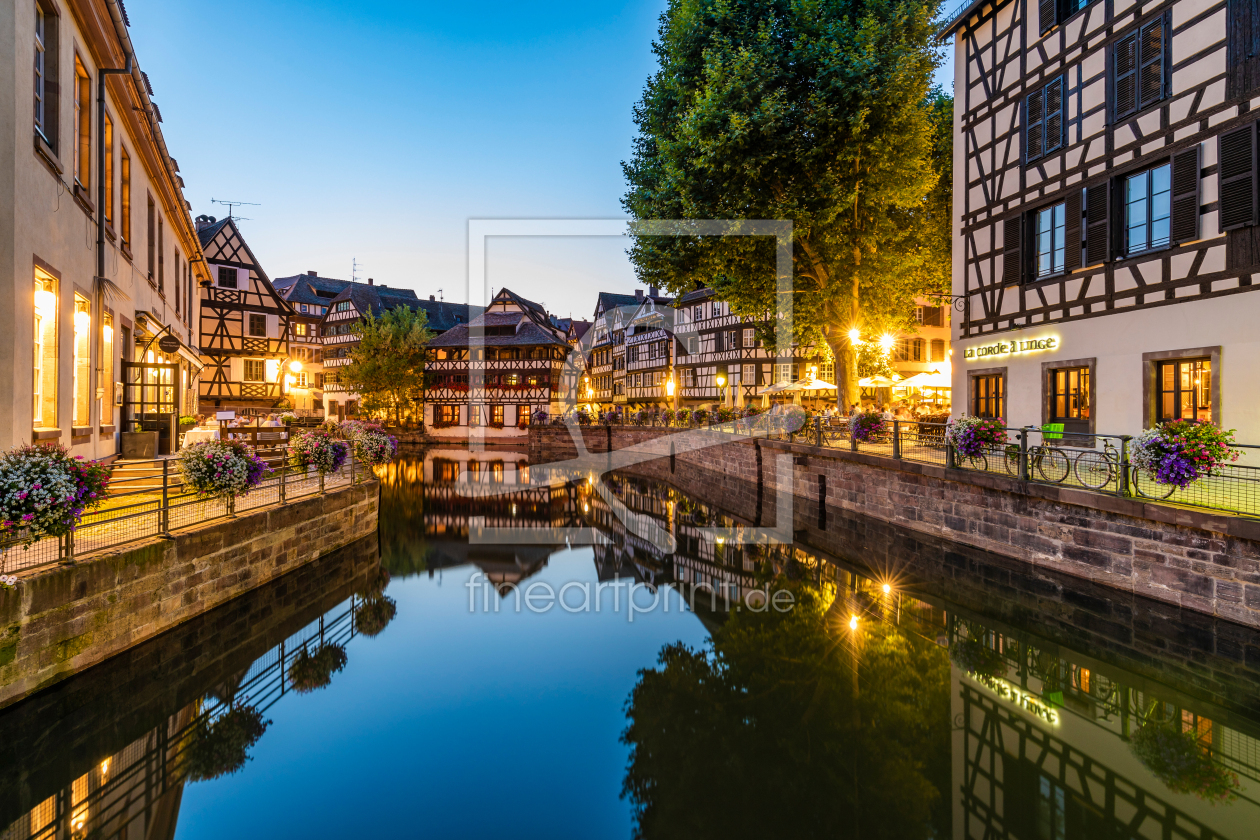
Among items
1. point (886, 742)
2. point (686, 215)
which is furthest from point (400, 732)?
point (686, 215)

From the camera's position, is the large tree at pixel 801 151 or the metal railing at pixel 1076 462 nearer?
the metal railing at pixel 1076 462

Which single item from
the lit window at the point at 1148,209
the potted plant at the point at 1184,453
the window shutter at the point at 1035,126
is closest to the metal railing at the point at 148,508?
the potted plant at the point at 1184,453

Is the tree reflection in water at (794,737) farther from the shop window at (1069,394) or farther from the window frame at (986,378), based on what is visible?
the window frame at (986,378)

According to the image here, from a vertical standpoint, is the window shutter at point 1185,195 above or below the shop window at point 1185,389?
above

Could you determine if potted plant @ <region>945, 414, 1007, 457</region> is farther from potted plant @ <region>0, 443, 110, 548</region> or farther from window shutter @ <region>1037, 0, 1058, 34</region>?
potted plant @ <region>0, 443, 110, 548</region>

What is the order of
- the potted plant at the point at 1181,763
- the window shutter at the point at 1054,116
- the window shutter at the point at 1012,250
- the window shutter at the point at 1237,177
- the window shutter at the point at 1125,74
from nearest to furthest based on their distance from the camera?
the potted plant at the point at 1181,763
the window shutter at the point at 1237,177
the window shutter at the point at 1125,74
the window shutter at the point at 1054,116
the window shutter at the point at 1012,250

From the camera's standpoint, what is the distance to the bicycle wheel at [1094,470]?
32.4 feet

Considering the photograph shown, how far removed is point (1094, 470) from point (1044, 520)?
1.33 meters

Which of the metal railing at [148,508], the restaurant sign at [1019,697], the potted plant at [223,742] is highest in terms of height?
the metal railing at [148,508]

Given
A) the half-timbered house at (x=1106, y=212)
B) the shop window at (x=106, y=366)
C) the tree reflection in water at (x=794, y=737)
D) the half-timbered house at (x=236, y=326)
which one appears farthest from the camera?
the half-timbered house at (x=236, y=326)

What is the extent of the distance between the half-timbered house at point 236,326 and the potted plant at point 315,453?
20381mm

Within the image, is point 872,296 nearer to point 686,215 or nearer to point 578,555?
point 686,215

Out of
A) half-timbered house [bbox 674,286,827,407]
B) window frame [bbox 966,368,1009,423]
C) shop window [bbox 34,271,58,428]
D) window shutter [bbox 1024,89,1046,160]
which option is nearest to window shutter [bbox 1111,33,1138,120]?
window shutter [bbox 1024,89,1046,160]

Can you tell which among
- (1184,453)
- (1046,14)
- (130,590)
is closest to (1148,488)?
(1184,453)
